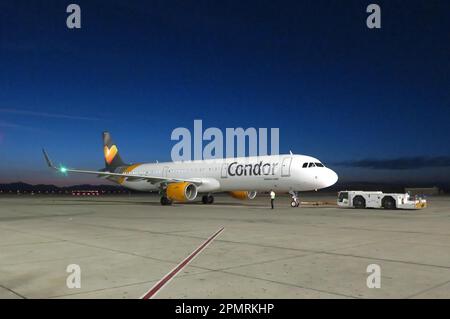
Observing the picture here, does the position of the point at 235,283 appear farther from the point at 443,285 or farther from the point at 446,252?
the point at 446,252

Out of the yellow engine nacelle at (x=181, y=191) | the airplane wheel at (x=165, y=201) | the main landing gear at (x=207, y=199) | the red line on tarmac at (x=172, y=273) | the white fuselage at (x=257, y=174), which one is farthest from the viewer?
the main landing gear at (x=207, y=199)

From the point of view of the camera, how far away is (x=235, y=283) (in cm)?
634

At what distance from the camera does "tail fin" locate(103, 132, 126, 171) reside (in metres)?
45.4

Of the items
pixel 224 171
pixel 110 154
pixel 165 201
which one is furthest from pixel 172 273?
pixel 110 154

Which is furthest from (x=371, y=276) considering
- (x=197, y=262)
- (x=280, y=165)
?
(x=280, y=165)

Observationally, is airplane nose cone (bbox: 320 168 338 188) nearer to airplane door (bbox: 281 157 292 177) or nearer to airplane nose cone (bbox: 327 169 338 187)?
airplane nose cone (bbox: 327 169 338 187)

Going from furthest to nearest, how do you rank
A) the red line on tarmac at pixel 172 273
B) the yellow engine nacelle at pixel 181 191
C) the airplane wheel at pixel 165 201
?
the airplane wheel at pixel 165 201, the yellow engine nacelle at pixel 181 191, the red line on tarmac at pixel 172 273

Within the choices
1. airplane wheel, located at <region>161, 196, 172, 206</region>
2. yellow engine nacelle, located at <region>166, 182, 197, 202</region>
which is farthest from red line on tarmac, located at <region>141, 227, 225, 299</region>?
airplane wheel, located at <region>161, 196, 172, 206</region>

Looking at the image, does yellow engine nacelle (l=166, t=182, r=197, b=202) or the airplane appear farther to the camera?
yellow engine nacelle (l=166, t=182, r=197, b=202)

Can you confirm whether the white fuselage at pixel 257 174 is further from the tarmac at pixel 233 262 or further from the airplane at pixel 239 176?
A: the tarmac at pixel 233 262

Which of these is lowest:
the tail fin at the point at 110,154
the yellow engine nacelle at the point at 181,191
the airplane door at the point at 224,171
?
the yellow engine nacelle at the point at 181,191

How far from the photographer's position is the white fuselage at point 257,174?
→ 27.1m

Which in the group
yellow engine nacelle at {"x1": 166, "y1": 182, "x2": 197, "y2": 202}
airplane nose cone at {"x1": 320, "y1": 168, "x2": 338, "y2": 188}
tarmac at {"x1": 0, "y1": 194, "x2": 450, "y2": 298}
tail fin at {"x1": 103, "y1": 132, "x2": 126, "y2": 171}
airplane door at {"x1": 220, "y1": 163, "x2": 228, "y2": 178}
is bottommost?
tarmac at {"x1": 0, "y1": 194, "x2": 450, "y2": 298}

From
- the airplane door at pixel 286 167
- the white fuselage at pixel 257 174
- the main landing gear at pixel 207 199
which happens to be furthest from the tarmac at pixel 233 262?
the main landing gear at pixel 207 199
